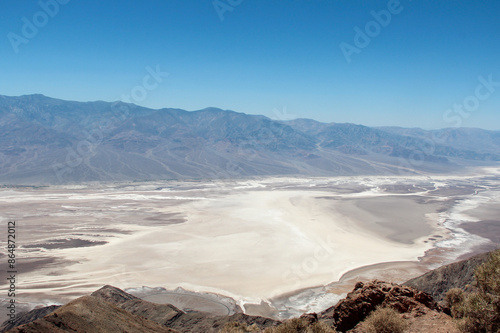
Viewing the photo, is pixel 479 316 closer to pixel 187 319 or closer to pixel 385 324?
pixel 385 324

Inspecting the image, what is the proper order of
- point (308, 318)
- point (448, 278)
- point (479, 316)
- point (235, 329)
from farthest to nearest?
point (448, 278)
point (235, 329)
point (308, 318)
point (479, 316)

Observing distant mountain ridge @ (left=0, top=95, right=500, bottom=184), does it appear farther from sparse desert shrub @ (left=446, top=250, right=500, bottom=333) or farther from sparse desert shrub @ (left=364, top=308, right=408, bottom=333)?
sparse desert shrub @ (left=446, top=250, right=500, bottom=333)

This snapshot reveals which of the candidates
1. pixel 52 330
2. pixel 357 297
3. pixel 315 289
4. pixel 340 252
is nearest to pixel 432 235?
pixel 340 252

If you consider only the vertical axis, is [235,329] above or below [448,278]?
above

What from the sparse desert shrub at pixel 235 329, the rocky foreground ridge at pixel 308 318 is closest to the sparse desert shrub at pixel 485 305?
the rocky foreground ridge at pixel 308 318

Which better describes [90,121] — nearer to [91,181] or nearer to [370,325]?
[91,181]

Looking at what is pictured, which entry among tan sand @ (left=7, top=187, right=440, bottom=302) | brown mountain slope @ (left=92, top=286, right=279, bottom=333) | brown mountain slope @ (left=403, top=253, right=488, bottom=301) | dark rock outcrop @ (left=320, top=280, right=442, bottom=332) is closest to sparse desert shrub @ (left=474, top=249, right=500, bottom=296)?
dark rock outcrop @ (left=320, top=280, right=442, bottom=332)

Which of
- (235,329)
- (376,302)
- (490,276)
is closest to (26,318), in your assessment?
(235,329)
